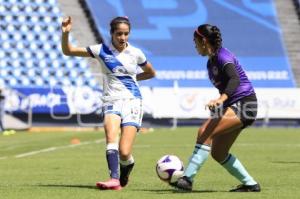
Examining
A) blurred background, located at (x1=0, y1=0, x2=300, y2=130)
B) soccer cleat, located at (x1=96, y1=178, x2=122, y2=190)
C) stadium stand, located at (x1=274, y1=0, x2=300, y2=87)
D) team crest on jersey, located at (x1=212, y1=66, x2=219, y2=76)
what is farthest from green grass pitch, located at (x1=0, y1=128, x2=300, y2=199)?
Answer: stadium stand, located at (x1=274, y1=0, x2=300, y2=87)

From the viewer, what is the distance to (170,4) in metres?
34.5

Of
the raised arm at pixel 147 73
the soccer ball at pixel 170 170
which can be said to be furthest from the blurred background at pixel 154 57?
the soccer ball at pixel 170 170

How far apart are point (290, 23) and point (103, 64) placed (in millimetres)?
26765

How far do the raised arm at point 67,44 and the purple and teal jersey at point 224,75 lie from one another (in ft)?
5.35

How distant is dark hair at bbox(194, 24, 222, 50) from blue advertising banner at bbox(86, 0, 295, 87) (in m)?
23.9

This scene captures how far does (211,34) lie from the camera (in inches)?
327

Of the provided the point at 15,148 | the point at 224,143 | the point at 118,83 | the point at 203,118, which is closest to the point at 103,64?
the point at 118,83

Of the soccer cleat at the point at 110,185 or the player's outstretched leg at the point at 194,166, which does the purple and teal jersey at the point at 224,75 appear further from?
the soccer cleat at the point at 110,185

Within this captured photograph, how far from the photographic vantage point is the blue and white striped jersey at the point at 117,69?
916cm

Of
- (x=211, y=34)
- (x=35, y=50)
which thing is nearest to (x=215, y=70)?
(x=211, y=34)

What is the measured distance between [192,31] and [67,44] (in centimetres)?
2524

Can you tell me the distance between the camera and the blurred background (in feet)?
96.8

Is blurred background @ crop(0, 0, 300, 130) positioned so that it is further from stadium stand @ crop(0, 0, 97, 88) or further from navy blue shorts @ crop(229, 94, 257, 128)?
navy blue shorts @ crop(229, 94, 257, 128)

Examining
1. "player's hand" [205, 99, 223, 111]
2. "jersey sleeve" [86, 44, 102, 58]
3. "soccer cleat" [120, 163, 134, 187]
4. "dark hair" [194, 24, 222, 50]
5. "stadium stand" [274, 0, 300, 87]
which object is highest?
"dark hair" [194, 24, 222, 50]
